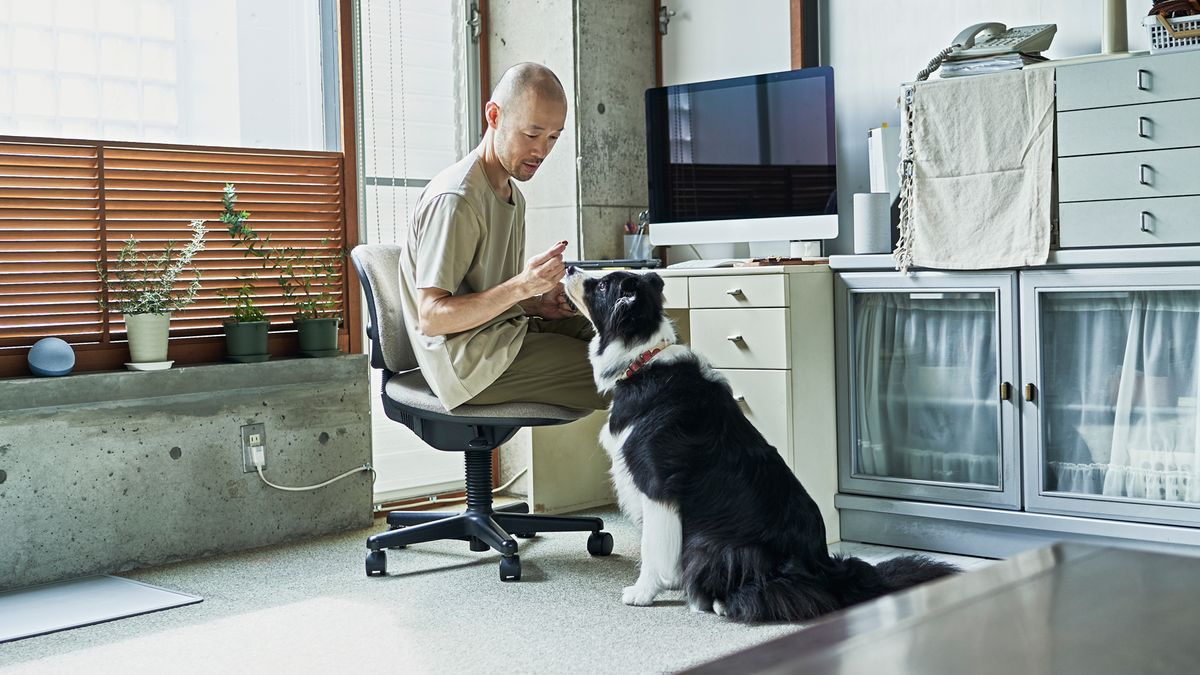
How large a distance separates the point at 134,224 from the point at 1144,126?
2.83 m

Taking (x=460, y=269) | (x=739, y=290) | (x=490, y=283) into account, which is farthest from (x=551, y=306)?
(x=739, y=290)

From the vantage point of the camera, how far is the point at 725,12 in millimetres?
4211

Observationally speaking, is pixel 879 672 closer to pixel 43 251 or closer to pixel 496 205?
pixel 496 205

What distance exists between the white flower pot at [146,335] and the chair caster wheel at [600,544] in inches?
54.3

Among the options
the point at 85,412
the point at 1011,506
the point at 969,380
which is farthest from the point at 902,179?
the point at 85,412

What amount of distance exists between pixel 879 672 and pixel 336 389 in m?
3.30

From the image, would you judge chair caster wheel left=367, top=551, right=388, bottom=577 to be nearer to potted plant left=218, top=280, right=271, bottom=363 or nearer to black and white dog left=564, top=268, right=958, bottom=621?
black and white dog left=564, top=268, right=958, bottom=621

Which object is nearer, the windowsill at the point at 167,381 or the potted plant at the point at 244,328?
the windowsill at the point at 167,381

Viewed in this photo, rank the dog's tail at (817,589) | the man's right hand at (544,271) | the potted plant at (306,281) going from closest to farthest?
the dog's tail at (817,589) < the man's right hand at (544,271) < the potted plant at (306,281)

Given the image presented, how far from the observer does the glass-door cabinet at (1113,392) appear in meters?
2.92

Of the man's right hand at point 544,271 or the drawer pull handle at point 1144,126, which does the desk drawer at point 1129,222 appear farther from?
the man's right hand at point 544,271

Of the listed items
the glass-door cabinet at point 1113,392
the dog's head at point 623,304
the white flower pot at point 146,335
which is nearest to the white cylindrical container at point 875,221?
the glass-door cabinet at point 1113,392

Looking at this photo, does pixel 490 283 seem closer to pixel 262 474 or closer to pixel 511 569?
pixel 511 569

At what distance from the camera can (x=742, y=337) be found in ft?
10.9
